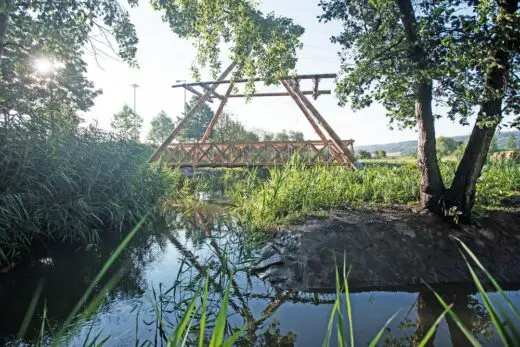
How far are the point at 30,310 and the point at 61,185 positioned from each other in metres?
2.34

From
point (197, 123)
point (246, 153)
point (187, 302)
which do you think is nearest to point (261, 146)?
point (246, 153)

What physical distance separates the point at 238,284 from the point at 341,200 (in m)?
2.68

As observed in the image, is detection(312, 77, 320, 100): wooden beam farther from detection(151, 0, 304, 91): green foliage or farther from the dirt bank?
the dirt bank

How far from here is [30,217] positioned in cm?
401

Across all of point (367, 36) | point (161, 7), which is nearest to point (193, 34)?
point (161, 7)

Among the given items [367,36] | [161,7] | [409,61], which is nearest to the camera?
[409,61]

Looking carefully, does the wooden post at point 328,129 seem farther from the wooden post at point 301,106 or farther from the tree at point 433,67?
the tree at point 433,67

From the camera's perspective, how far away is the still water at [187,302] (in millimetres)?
2496

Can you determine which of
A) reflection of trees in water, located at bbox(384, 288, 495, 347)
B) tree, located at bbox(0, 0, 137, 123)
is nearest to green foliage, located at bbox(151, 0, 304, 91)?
tree, located at bbox(0, 0, 137, 123)

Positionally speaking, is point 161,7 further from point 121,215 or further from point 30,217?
point 30,217

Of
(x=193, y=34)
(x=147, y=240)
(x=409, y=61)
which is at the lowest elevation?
(x=147, y=240)

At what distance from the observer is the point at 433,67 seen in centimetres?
401

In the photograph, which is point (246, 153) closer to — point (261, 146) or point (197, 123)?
point (261, 146)

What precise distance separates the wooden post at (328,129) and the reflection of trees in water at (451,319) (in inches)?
276
